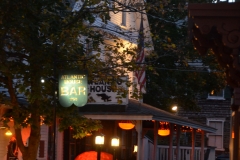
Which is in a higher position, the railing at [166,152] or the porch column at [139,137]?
the porch column at [139,137]

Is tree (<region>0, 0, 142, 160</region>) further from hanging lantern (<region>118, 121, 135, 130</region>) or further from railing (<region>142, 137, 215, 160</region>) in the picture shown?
railing (<region>142, 137, 215, 160</region>)

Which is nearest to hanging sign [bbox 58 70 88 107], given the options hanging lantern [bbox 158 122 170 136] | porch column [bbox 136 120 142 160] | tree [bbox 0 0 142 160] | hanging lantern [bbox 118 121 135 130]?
tree [bbox 0 0 142 160]

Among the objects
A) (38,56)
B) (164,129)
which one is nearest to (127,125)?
(164,129)

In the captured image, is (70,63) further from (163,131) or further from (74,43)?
(163,131)

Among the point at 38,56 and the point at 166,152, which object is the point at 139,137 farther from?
the point at 38,56

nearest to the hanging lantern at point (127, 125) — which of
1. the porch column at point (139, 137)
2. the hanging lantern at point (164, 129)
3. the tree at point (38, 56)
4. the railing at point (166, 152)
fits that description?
the porch column at point (139, 137)

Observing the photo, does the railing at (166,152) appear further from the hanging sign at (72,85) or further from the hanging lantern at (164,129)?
the hanging sign at (72,85)

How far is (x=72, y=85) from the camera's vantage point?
11188mm

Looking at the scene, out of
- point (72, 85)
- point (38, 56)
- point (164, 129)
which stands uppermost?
point (38, 56)

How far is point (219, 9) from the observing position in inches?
222

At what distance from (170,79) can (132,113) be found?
975 centimetres

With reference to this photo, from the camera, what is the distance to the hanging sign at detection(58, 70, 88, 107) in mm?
11141

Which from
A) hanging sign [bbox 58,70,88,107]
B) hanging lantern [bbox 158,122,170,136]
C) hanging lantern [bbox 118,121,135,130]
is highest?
Answer: hanging sign [bbox 58,70,88,107]

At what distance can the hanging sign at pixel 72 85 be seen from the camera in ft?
36.6
